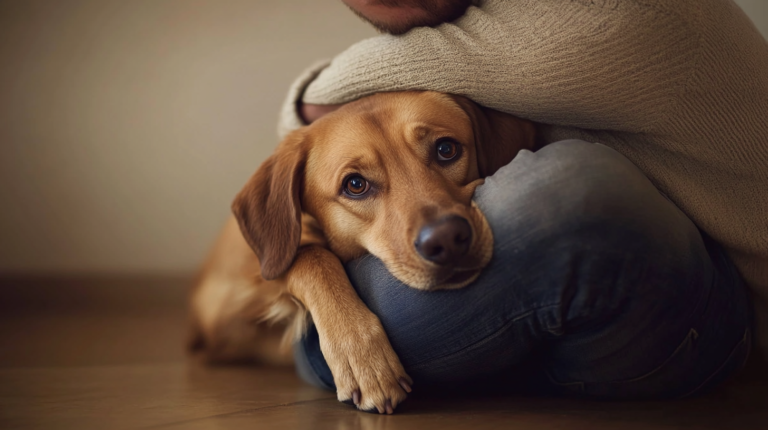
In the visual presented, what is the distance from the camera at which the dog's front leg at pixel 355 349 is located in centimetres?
145

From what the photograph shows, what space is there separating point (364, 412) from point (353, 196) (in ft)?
1.99

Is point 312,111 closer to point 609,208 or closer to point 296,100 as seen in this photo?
point 296,100

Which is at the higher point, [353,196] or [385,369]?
[353,196]

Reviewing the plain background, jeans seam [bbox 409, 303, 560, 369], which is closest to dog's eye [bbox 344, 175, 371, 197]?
jeans seam [bbox 409, 303, 560, 369]

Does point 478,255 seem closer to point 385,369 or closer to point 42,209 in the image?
point 385,369

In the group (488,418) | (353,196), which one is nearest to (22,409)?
(353,196)

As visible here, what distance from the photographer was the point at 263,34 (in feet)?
12.7

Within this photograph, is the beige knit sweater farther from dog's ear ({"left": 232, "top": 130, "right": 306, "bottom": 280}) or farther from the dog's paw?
the dog's paw

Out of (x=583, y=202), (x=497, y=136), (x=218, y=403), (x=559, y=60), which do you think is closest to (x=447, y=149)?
(x=497, y=136)

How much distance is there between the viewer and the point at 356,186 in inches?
70.5

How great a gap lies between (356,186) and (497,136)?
1.46ft

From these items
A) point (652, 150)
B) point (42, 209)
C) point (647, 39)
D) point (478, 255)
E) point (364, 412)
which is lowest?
point (42, 209)

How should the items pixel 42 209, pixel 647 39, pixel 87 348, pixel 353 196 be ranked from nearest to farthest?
1. pixel 647 39
2. pixel 353 196
3. pixel 87 348
4. pixel 42 209

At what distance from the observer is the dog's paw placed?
4.75 ft
